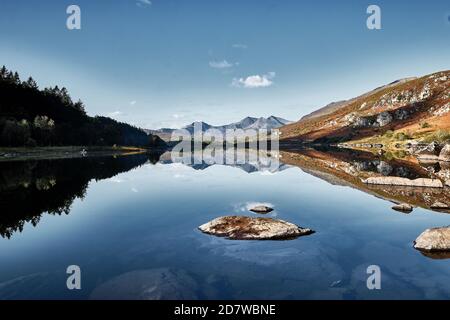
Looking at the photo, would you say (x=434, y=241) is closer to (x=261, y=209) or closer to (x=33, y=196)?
(x=261, y=209)

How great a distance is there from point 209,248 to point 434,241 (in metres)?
16.8

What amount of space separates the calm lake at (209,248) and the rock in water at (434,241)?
1.03m

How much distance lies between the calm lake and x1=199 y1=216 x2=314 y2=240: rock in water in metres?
0.96

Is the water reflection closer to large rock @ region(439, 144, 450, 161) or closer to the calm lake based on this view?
the calm lake

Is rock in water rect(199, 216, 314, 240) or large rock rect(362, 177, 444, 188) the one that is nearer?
rock in water rect(199, 216, 314, 240)

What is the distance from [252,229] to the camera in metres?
31.4

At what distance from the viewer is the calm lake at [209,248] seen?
809 inches

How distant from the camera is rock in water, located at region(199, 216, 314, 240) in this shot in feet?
99.0

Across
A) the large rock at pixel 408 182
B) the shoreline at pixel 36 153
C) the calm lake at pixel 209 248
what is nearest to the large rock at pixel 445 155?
the large rock at pixel 408 182

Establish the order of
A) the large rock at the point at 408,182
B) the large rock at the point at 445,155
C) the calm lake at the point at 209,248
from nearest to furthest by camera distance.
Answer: the calm lake at the point at 209,248, the large rock at the point at 408,182, the large rock at the point at 445,155

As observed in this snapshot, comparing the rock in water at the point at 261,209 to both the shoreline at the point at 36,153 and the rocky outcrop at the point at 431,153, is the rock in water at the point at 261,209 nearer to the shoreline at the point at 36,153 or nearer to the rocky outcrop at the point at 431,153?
the rocky outcrop at the point at 431,153

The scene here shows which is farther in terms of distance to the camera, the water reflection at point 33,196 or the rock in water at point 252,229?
the water reflection at point 33,196

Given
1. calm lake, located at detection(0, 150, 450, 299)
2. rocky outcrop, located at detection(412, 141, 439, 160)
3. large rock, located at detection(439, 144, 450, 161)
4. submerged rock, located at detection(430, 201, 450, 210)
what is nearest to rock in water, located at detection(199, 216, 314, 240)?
calm lake, located at detection(0, 150, 450, 299)

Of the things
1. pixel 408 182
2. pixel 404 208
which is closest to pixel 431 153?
pixel 408 182
